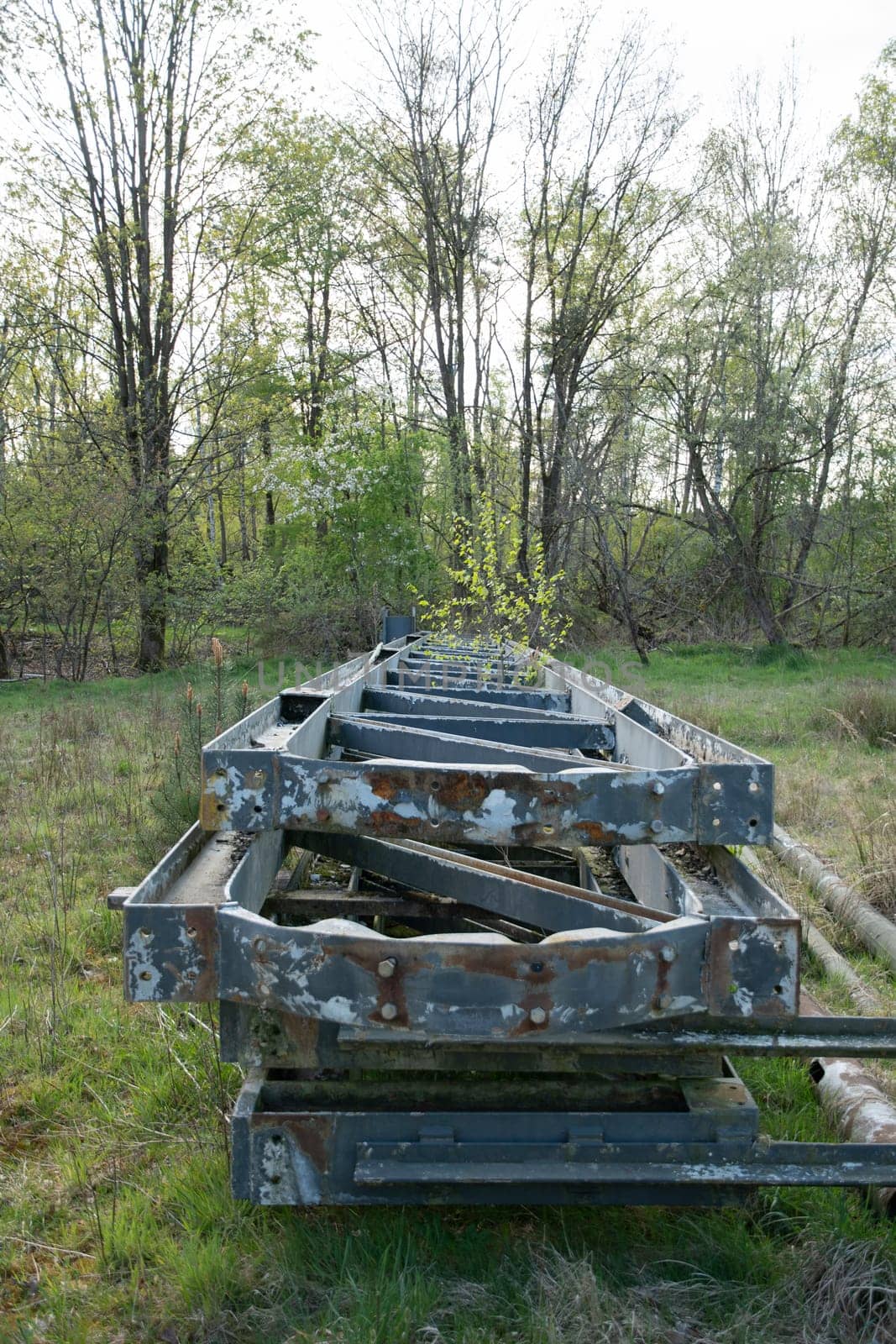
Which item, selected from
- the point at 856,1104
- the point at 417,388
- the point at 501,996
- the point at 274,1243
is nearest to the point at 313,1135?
the point at 274,1243

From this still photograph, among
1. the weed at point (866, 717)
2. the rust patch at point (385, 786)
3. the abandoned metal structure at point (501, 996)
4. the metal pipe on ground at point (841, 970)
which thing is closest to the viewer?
the abandoned metal structure at point (501, 996)

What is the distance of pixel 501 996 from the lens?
1915 millimetres

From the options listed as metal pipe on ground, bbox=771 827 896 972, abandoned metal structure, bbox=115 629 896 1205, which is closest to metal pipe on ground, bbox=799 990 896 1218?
abandoned metal structure, bbox=115 629 896 1205

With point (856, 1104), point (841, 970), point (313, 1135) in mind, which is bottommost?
point (841, 970)

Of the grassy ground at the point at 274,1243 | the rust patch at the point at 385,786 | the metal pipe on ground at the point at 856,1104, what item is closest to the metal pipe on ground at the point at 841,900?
the grassy ground at the point at 274,1243

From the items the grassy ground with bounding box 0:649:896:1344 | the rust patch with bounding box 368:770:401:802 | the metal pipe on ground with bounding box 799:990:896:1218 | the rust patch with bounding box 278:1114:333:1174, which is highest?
the rust patch with bounding box 368:770:401:802

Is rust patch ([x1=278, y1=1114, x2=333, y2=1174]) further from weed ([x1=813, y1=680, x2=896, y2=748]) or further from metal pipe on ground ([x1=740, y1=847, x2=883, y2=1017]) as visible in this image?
weed ([x1=813, y1=680, x2=896, y2=748])

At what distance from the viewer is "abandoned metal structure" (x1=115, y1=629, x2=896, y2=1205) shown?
1.91 meters

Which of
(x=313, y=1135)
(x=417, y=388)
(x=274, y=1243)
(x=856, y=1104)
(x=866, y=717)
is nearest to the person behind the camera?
(x=313, y=1135)

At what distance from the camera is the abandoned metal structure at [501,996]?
191 centimetres

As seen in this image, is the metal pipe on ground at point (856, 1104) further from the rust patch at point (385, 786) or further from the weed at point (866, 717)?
the weed at point (866, 717)

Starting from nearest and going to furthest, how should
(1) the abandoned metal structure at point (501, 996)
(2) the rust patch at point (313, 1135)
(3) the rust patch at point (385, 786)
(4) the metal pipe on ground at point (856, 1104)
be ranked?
(1) the abandoned metal structure at point (501, 996) → (2) the rust patch at point (313, 1135) → (3) the rust patch at point (385, 786) → (4) the metal pipe on ground at point (856, 1104)

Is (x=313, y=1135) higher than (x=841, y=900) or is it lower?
higher

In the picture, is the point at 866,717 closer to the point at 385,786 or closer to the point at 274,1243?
the point at 385,786
